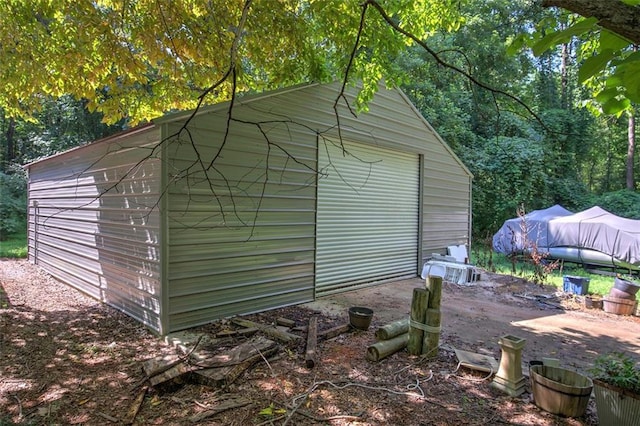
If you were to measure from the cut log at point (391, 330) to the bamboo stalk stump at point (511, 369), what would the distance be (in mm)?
1166

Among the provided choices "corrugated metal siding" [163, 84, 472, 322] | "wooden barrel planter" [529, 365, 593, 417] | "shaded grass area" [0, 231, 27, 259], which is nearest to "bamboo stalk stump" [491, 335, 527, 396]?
"wooden barrel planter" [529, 365, 593, 417]

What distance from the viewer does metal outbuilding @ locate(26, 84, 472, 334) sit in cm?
444

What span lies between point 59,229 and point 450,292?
27.9 feet

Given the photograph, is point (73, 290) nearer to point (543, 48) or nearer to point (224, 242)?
point (224, 242)

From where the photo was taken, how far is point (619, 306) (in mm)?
5887

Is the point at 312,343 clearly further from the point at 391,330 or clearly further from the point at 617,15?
the point at 617,15

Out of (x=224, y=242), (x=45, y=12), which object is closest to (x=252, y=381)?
(x=224, y=242)

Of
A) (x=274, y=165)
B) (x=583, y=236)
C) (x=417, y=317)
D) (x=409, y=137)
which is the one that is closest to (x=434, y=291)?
(x=417, y=317)

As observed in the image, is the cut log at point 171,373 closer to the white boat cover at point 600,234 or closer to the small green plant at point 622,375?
the small green plant at point 622,375

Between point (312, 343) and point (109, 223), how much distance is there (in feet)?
12.3

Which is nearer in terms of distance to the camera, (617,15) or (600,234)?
(617,15)

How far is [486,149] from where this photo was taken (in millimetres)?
16703

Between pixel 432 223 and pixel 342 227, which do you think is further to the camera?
pixel 432 223

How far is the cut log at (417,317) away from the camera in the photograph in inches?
152
